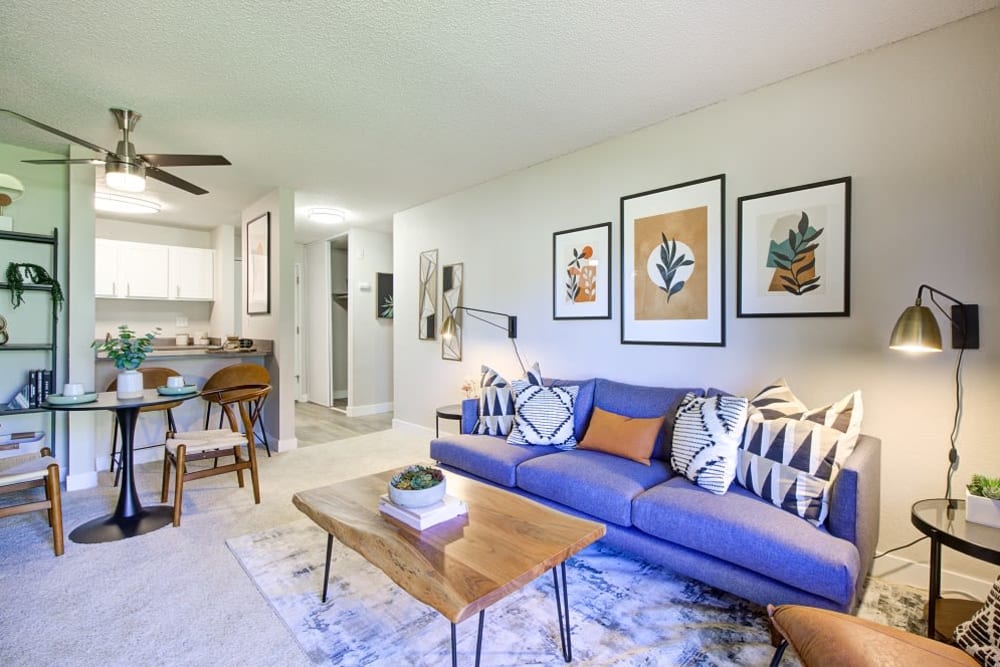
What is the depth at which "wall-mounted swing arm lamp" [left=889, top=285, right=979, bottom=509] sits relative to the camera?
1795 mm

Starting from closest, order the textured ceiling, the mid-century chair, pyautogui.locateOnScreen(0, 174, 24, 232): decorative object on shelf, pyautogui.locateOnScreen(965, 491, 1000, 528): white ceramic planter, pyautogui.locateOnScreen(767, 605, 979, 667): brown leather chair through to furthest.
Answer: pyautogui.locateOnScreen(767, 605, 979, 667): brown leather chair < pyautogui.locateOnScreen(965, 491, 1000, 528): white ceramic planter < the textured ceiling < the mid-century chair < pyautogui.locateOnScreen(0, 174, 24, 232): decorative object on shelf

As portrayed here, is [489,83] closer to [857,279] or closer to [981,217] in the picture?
[857,279]

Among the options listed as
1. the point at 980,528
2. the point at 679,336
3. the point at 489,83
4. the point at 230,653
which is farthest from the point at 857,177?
the point at 230,653

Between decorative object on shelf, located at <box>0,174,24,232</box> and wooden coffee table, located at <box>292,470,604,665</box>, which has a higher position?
decorative object on shelf, located at <box>0,174,24,232</box>

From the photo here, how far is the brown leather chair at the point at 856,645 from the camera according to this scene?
1.06m

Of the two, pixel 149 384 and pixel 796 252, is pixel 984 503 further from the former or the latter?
pixel 149 384

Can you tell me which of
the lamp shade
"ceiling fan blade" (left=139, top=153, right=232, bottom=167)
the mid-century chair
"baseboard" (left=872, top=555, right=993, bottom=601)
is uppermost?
"ceiling fan blade" (left=139, top=153, right=232, bottom=167)

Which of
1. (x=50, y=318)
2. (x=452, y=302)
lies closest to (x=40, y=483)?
(x=50, y=318)

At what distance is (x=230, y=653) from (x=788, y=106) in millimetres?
3564

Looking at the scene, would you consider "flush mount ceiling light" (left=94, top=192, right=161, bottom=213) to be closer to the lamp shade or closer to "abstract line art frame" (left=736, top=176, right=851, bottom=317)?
"abstract line art frame" (left=736, top=176, right=851, bottom=317)

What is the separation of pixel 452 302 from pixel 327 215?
201 cm

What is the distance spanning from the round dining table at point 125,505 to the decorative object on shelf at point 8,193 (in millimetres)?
1504

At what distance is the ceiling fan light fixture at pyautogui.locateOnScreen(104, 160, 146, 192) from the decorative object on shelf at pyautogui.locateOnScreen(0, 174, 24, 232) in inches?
35.7

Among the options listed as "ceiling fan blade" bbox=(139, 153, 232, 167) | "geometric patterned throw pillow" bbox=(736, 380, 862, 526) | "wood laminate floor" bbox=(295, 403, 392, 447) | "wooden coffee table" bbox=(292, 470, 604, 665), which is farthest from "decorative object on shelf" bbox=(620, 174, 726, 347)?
"wood laminate floor" bbox=(295, 403, 392, 447)
